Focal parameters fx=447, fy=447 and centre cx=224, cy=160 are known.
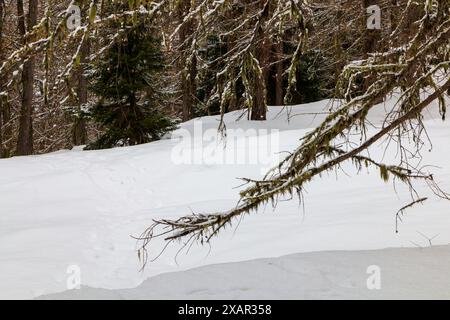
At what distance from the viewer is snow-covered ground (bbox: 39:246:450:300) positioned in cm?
347

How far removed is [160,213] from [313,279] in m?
3.43

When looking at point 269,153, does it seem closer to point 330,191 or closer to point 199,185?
point 199,185

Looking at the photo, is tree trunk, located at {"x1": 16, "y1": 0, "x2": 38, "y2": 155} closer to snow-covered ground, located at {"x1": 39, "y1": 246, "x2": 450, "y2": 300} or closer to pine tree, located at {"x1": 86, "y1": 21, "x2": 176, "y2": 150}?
pine tree, located at {"x1": 86, "y1": 21, "x2": 176, "y2": 150}

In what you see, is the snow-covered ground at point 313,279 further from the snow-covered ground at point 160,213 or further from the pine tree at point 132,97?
the pine tree at point 132,97

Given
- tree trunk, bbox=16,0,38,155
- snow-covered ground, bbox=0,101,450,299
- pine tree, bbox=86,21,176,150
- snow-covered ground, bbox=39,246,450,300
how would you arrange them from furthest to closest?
tree trunk, bbox=16,0,38,155 < pine tree, bbox=86,21,176,150 < snow-covered ground, bbox=0,101,450,299 < snow-covered ground, bbox=39,246,450,300

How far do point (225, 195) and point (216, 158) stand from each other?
6.77 feet

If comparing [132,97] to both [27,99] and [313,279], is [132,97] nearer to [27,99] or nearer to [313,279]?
[27,99]

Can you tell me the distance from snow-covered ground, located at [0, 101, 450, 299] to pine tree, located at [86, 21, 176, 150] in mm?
1437

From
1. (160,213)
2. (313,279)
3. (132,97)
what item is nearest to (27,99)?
(132,97)

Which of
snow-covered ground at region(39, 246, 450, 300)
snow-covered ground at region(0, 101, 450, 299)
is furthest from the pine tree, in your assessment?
snow-covered ground at region(39, 246, 450, 300)

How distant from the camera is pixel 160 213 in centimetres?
671
